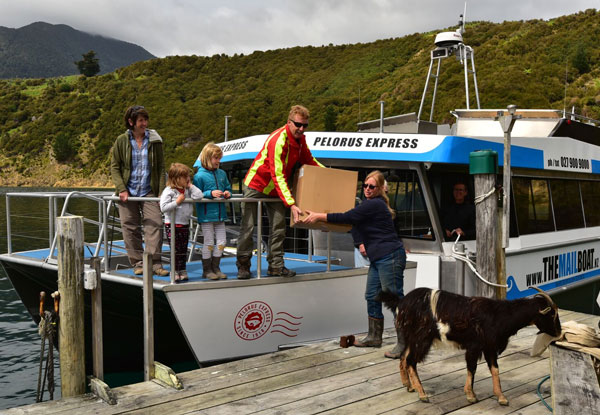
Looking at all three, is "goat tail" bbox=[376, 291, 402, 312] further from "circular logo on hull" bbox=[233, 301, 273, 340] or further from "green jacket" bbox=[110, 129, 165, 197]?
"green jacket" bbox=[110, 129, 165, 197]

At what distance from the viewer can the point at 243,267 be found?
5875 mm

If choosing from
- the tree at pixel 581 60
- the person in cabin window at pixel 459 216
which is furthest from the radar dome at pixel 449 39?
the tree at pixel 581 60

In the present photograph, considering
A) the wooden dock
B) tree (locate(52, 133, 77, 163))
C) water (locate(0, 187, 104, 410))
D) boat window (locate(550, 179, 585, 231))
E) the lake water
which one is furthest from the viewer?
tree (locate(52, 133, 77, 163))

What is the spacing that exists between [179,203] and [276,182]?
932mm

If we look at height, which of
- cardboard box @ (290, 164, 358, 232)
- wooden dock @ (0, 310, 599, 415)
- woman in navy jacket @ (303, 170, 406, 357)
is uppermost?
cardboard box @ (290, 164, 358, 232)

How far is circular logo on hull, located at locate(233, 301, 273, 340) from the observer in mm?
5910

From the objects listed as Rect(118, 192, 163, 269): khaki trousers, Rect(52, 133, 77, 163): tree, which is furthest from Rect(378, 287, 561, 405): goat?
Rect(52, 133, 77, 163): tree

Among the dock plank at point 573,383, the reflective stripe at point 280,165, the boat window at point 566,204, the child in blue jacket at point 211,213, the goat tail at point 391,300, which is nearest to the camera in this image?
the dock plank at point 573,383

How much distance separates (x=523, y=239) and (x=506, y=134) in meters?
2.25

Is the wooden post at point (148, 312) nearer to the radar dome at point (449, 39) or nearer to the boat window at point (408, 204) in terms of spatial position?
the boat window at point (408, 204)

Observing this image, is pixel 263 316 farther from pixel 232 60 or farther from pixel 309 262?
pixel 232 60

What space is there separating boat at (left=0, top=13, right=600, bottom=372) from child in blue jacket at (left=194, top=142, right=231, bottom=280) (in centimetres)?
20

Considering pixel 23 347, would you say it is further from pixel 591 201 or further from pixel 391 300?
pixel 591 201

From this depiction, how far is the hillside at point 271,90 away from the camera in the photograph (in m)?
52.2
